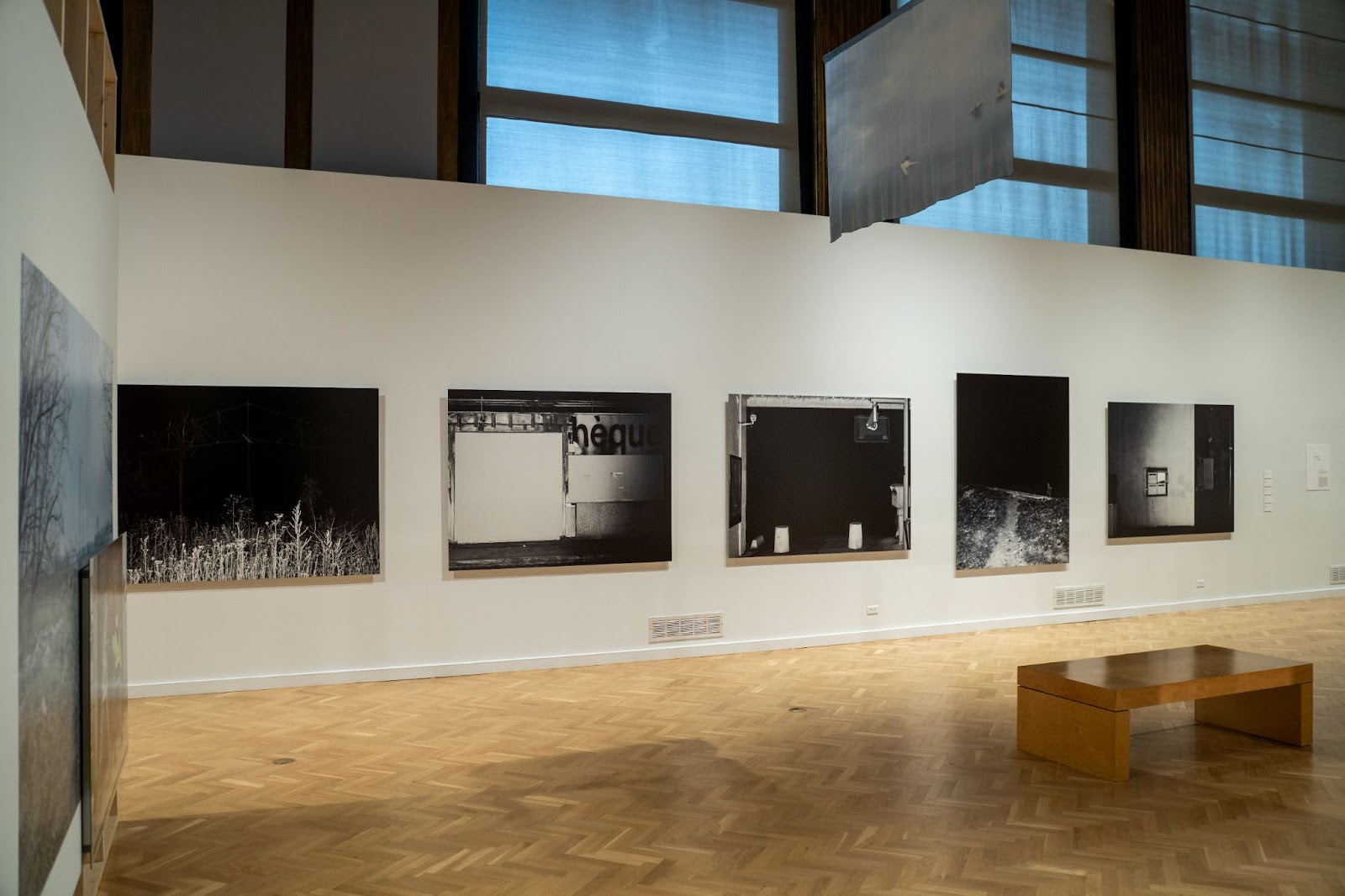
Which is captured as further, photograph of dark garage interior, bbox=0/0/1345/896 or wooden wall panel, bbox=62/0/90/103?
photograph of dark garage interior, bbox=0/0/1345/896

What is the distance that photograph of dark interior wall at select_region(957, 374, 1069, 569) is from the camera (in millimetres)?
10133

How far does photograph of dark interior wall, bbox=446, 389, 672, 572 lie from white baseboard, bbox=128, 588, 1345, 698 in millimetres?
800

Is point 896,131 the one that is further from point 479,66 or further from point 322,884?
point 479,66

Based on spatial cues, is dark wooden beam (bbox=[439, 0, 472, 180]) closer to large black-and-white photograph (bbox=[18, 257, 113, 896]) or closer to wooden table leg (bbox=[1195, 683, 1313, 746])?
large black-and-white photograph (bbox=[18, 257, 113, 896])

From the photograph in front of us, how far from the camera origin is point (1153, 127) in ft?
39.8

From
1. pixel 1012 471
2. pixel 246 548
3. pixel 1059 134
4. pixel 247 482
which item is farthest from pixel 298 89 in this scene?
pixel 1059 134

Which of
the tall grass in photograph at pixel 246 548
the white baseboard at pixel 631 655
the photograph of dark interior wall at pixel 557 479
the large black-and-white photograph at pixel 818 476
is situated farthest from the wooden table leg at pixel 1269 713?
the tall grass in photograph at pixel 246 548

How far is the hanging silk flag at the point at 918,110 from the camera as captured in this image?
4562 mm

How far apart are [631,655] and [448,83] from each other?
17.2ft

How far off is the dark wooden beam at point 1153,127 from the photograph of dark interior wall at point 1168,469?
215 centimetres

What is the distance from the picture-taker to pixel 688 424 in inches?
354

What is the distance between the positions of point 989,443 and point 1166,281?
322cm

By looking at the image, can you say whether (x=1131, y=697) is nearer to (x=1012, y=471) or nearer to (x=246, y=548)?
(x=1012, y=471)

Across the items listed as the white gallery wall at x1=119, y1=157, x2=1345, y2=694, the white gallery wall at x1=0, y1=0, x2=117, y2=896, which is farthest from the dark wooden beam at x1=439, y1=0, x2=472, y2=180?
the white gallery wall at x1=0, y1=0, x2=117, y2=896
